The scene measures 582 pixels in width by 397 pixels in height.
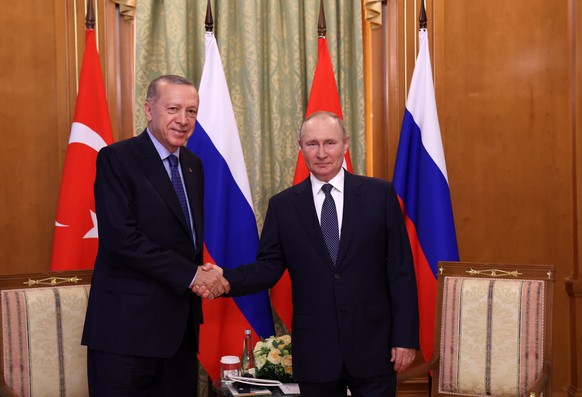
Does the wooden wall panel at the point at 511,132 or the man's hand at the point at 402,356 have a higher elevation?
the wooden wall panel at the point at 511,132

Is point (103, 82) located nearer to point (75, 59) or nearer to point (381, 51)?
point (75, 59)

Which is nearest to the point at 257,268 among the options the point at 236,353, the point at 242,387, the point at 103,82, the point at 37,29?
the point at 242,387

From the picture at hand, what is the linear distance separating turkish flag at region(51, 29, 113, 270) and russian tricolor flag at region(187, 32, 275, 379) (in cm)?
55

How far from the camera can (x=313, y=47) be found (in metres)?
3.83

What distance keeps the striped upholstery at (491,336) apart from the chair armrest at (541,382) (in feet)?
0.17

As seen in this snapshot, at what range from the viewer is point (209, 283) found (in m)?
2.47

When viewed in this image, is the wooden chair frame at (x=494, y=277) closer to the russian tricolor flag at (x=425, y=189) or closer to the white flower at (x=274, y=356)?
the russian tricolor flag at (x=425, y=189)

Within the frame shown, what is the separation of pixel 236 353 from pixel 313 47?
1.96m

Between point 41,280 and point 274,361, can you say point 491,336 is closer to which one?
point 274,361

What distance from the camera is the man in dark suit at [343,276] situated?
231 cm

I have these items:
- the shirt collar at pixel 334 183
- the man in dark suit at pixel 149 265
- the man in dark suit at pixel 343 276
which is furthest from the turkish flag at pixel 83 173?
the shirt collar at pixel 334 183

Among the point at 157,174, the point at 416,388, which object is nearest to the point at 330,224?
the point at 157,174

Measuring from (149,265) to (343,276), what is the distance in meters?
0.75

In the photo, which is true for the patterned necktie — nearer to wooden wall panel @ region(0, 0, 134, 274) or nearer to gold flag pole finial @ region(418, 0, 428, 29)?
gold flag pole finial @ region(418, 0, 428, 29)
